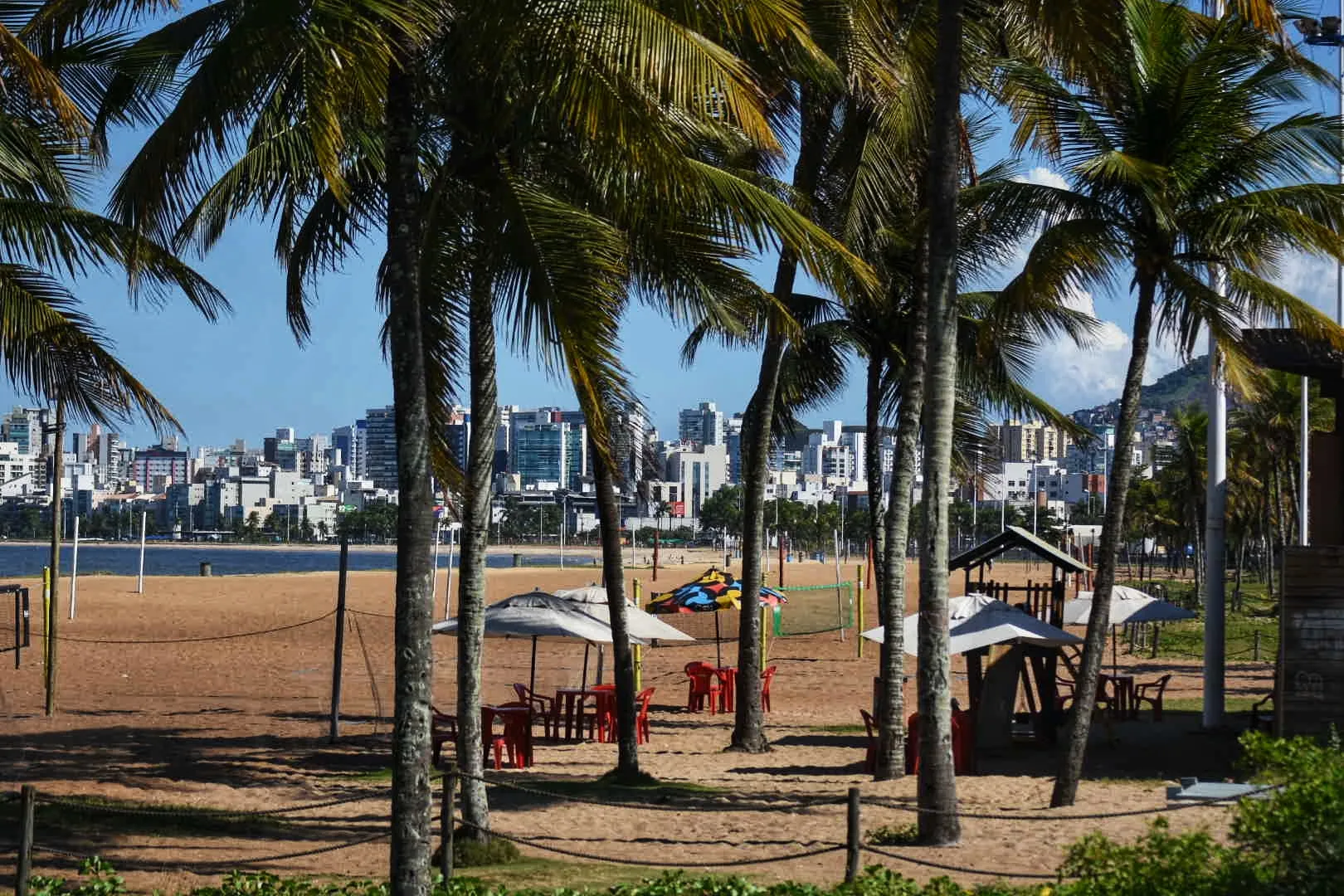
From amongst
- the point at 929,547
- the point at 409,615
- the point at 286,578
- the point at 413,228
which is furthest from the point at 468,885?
the point at 286,578

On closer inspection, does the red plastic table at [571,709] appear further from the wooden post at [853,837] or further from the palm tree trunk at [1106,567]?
the wooden post at [853,837]

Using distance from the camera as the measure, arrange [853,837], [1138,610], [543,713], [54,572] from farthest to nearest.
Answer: [1138,610] < [543,713] < [54,572] < [853,837]

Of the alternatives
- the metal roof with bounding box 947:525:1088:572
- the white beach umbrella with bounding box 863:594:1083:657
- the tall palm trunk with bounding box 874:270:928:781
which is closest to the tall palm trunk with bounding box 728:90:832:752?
the white beach umbrella with bounding box 863:594:1083:657

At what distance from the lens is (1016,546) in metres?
18.3

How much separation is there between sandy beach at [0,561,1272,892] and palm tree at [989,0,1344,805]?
2.19 meters

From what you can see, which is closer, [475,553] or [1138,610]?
[475,553]

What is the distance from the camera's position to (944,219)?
418 inches

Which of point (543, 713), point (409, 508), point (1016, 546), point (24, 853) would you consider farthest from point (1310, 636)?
point (24, 853)

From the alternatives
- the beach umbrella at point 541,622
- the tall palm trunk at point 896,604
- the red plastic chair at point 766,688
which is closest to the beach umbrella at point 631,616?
the beach umbrella at point 541,622

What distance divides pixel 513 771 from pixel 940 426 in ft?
22.0

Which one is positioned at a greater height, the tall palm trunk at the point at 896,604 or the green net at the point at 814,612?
the tall palm trunk at the point at 896,604

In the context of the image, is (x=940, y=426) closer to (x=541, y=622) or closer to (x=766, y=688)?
(x=541, y=622)

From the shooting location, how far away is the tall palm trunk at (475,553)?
10.4 m

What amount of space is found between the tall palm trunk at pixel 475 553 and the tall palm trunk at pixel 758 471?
4.65 metres
